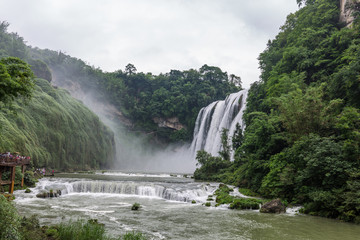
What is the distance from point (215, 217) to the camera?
14094 mm

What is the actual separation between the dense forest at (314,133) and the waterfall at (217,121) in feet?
32.3

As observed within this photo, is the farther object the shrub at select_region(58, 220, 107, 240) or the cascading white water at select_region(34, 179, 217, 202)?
the cascading white water at select_region(34, 179, 217, 202)

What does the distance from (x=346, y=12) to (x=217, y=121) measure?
24.4 metres

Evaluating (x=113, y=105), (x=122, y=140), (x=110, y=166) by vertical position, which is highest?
(x=113, y=105)

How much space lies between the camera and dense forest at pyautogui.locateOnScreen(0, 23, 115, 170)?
88.3 ft

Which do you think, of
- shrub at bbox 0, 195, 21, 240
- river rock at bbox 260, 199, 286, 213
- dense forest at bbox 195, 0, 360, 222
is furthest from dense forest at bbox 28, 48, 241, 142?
shrub at bbox 0, 195, 21, 240

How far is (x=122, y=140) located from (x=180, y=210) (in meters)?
53.1

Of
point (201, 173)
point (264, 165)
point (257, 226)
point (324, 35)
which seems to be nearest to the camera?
point (257, 226)

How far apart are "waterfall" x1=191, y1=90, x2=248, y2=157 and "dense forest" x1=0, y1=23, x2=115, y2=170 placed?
716 inches

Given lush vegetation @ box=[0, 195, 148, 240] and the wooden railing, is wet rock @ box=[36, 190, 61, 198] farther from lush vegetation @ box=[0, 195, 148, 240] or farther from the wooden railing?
lush vegetation @ box=[0, 195, 148, 240]

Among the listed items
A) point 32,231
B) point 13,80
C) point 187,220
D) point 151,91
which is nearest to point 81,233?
point 32,231

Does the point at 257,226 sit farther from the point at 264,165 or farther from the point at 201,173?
the point at 201,173

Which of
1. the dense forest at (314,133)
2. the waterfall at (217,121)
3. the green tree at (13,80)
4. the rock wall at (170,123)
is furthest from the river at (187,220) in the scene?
the rock wall at (170,123)

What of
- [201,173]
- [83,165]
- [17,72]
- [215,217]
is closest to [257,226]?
[215,217]
